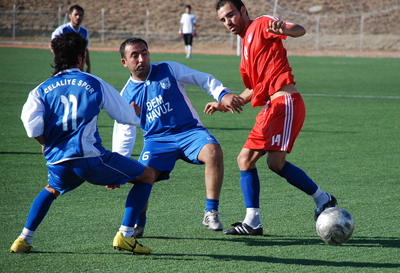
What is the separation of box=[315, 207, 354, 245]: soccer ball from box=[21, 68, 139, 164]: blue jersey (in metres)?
1.79

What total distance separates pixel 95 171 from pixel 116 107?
0.47 metres

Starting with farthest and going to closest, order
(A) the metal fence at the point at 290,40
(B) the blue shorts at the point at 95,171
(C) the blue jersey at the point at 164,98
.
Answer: (A) the metal fence at the point at 290,40 < (C) the blue jersey at the point at 164,98 < (B) the blue shorts at the point at 95,171

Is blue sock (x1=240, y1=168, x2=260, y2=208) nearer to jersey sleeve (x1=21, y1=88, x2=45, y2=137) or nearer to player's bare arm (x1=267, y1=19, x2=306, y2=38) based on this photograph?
player's bare arm (x1=267, y1=19, x2=306, y2=38)

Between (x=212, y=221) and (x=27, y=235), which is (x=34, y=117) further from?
(x=212, y=221)

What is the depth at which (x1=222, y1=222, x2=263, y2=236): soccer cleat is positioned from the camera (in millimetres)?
4383

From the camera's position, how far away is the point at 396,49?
4016 centimetres

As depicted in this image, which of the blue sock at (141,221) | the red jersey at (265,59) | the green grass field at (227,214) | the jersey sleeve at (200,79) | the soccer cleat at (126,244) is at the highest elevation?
the red jersey at (265,59)

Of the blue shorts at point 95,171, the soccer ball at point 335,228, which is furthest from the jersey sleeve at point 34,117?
the soccer ball at point 335,228

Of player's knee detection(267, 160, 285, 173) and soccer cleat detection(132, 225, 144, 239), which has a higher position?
player's knee detection(267, 160, 285, 173)

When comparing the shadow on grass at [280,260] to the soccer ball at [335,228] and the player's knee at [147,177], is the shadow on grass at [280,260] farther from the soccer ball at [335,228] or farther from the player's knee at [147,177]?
the player's knee at [147,177]

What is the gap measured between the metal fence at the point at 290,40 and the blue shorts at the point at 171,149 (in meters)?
36.6

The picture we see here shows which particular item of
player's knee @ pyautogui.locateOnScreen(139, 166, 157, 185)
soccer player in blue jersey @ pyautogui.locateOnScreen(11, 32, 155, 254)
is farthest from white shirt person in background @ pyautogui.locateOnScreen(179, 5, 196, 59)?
soccer player in blue jersey @ pyautogui.locateOnScreen(11, 32, 155, 254)

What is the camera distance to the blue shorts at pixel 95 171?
12.0 feet

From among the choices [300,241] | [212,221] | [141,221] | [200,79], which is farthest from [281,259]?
[200,79]
